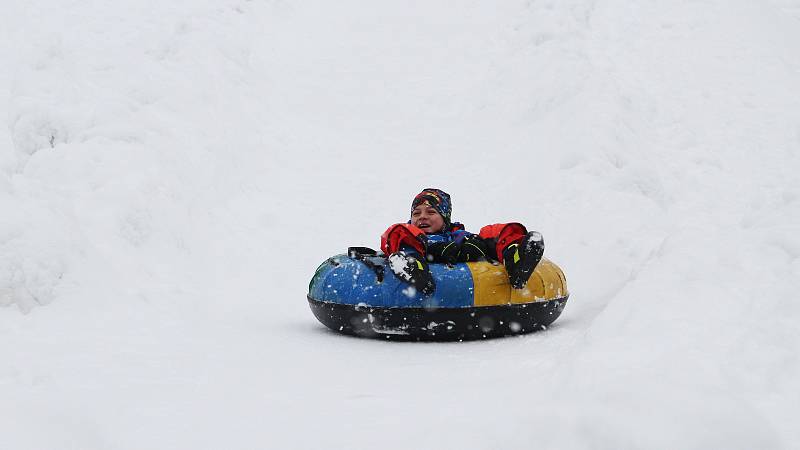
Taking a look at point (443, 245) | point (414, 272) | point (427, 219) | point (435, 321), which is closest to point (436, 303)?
point (435, 321)

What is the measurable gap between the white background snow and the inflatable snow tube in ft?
0.48

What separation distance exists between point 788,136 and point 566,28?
4.08m

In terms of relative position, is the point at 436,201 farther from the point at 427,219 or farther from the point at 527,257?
the point at 527,257

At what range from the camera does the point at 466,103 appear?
38.8ft

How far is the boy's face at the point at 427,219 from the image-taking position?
595 cm

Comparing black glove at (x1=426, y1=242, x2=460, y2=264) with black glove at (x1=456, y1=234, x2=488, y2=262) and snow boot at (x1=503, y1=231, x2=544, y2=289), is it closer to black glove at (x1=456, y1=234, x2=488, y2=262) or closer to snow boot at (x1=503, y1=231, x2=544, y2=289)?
black glove at (x1=456, y1=234, x2=488, y2=262)

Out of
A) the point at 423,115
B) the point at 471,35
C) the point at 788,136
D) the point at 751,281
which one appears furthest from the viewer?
the point at 471,35

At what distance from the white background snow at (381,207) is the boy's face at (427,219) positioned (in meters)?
1.17

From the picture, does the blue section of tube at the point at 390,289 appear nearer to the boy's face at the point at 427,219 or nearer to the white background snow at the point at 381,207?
the white background snow at the point at 381,207

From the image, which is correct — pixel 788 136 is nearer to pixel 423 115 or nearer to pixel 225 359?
pixel 423 115

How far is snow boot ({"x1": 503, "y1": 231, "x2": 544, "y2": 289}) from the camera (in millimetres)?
5113

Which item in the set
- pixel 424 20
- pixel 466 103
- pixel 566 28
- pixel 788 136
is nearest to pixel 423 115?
pixel 466 103

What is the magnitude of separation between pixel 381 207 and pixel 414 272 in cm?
420

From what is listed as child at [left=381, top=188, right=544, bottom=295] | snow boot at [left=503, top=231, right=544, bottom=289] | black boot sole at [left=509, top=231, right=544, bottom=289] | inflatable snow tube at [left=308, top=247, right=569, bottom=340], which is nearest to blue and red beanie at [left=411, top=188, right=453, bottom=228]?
child at [left=381, top=188, right=544, bottom=295]
